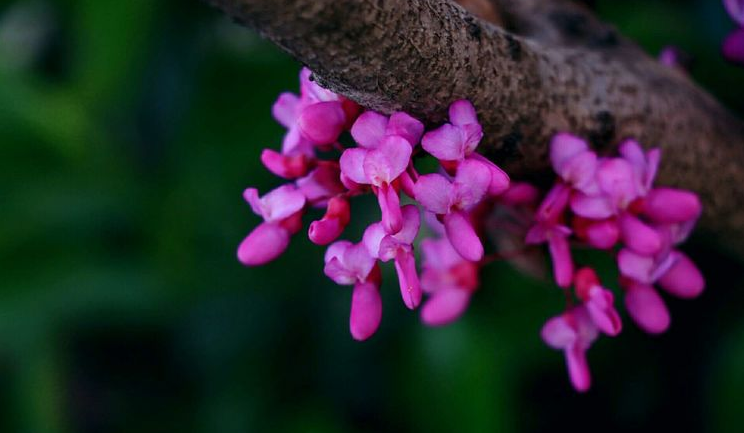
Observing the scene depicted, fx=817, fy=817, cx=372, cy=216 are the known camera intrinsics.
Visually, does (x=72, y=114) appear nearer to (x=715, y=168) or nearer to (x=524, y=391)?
(x=524, y=391)

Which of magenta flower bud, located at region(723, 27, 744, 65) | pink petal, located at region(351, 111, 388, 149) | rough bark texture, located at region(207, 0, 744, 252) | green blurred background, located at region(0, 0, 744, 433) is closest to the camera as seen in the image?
rough bark texture, located at region(207, 0, 744, 252)

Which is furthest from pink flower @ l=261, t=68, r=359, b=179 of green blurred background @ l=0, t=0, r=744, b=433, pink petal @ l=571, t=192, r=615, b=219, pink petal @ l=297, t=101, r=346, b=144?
green blurred background @ l=0, t=0, r=744, b=433

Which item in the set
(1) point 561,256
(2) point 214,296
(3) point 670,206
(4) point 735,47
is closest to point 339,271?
(1) point 561,256

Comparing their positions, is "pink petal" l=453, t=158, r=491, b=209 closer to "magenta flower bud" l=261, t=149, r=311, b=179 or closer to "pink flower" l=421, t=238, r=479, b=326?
"magenta flower bud" l=261, t=149, r=311, b=179

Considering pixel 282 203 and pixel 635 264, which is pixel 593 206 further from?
pixel 282 203

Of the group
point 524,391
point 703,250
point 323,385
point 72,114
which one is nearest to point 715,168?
point 703,250

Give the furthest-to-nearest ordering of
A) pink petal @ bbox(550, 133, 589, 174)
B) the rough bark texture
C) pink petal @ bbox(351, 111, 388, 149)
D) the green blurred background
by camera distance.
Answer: the green blurred background < pink petal @ bbox(550, 133, 589, 174) < pink petal @ bbox(351, 111, 388, 149) < the rough bark texture
